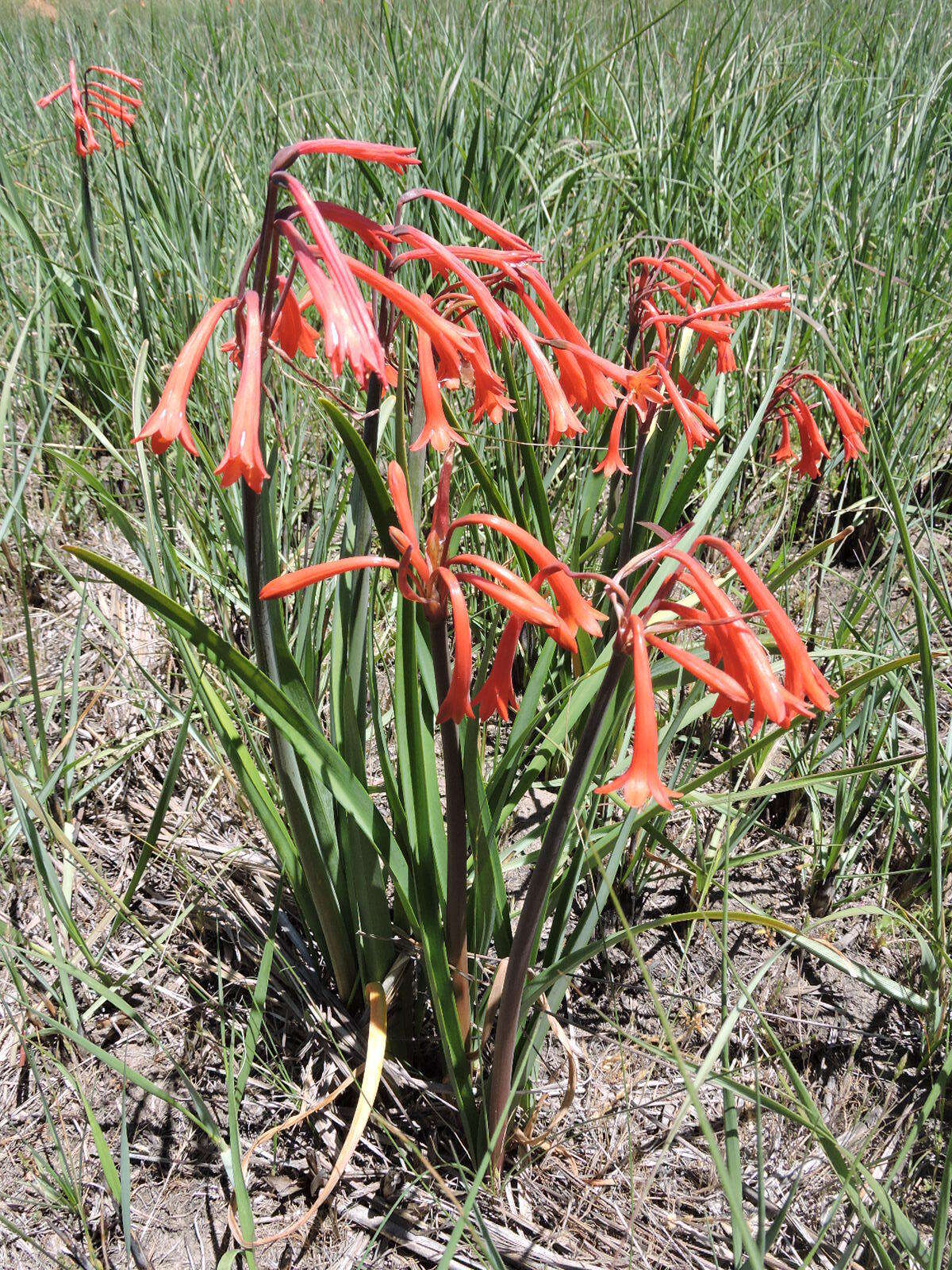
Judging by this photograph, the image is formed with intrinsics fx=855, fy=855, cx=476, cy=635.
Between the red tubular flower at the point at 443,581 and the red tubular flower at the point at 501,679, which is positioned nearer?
the red tubular flower at the point at 443,581

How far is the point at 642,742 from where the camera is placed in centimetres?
88

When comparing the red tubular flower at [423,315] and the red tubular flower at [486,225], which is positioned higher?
the red tubular flower at [486,225]

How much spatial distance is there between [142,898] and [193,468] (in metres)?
1.12

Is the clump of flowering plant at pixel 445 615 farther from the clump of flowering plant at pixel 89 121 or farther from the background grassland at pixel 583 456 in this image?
the clump of flowering plant at pixel 89 121

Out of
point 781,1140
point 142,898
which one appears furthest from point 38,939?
point 781,1140

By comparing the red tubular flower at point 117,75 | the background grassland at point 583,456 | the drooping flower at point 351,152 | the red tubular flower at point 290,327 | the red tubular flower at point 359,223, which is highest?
the red tubular flower at point 117,75

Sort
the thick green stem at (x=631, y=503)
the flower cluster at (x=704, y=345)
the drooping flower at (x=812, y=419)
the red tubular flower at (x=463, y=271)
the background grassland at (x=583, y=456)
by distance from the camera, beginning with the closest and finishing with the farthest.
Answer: the red tubular flower at (x=463, y=271), the background grassland at (x=583, y=456), the flower cluster at (x=704, y=345), the thick green stem at (x=631, y=503), the drooping flower at (x=812, y=419)

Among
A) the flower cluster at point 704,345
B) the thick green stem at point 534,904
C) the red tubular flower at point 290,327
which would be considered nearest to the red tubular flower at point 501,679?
the thick green stem at point 534,904

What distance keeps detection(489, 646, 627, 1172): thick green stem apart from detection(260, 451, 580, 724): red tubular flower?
0.29 ft

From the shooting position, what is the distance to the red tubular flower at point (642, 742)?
833 millimetres

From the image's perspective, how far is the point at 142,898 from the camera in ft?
5.82

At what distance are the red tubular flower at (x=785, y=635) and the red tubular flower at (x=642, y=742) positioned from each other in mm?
126

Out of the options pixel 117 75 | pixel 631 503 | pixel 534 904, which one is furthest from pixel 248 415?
pixel 117 75

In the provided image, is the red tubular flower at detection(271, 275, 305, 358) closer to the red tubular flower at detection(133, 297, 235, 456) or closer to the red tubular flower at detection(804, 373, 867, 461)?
the red tubular flower at detection(133, 297, 235, 456)
